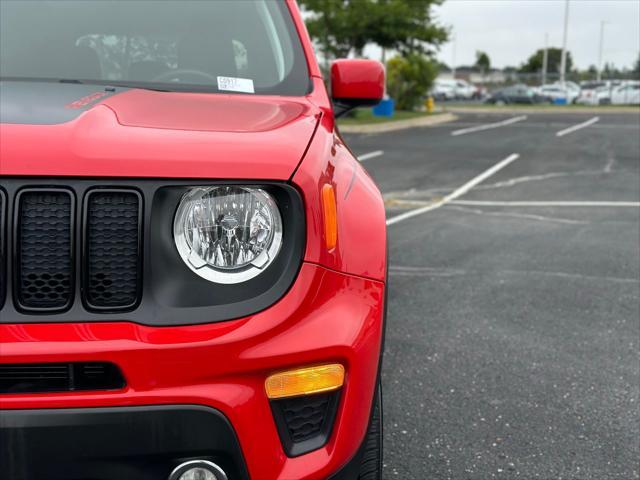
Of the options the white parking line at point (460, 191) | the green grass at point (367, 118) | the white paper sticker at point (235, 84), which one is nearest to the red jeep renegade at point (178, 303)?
the white paper sticker at point (235, 84)

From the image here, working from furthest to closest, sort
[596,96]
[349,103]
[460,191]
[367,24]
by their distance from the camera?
[596,96] → [367,24] → [460,191] → [349,103]

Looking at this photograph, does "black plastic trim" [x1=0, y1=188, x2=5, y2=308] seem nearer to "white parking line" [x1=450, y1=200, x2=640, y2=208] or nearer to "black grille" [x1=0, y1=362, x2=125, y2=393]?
"black grille" [x1=0, y1=362, x2=125, y2=393]

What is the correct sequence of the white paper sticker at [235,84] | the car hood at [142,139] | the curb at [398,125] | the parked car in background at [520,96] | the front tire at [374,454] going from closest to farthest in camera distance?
the car hood at [142,139], the front tire at [374,454], the white paper sticker at [235,84], the curb at [398,125], the parked car in background at [520,96]

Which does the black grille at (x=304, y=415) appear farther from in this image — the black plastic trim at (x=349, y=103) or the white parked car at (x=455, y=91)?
the white parked car at (x=455, y=91)

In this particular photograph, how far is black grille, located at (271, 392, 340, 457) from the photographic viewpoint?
1.58 m

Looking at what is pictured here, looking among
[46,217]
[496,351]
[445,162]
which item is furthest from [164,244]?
[445,162]

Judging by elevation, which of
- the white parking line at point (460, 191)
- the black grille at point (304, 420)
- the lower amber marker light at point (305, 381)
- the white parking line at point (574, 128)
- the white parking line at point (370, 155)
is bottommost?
the white parking line at point (460, 191)

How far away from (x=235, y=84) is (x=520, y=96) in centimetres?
4406

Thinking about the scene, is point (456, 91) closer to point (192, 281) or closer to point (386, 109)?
point (386, 109)

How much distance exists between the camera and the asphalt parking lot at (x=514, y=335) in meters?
2.78

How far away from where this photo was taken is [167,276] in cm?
156

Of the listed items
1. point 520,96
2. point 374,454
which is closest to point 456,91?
point 520,96

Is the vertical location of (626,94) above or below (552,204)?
above

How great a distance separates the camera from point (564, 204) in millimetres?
8602
